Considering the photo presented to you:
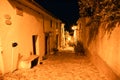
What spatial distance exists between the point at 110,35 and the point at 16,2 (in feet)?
18.0

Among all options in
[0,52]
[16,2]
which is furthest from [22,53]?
[16,2]

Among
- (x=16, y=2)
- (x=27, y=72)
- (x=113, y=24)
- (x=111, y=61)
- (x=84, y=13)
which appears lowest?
(x=27, y=72)

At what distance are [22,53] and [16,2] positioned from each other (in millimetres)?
2976

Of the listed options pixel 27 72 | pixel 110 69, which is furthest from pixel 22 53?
pixel 110 69

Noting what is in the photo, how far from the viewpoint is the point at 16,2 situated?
924cm

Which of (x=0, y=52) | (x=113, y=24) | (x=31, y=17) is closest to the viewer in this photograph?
(x=113, y=24)

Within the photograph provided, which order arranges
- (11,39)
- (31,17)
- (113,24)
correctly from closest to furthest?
1. (113,24)
2. (11,39)
3. (31,17)

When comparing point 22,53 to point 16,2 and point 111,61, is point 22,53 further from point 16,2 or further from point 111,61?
point 111,61

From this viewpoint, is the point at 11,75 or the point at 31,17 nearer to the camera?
the point at 11,75

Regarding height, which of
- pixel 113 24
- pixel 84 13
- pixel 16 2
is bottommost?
pixel 113 24

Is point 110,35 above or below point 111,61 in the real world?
above

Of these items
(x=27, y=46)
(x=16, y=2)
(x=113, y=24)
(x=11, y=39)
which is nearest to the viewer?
(x=113, y=24)

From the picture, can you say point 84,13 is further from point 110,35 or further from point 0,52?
point 0,52

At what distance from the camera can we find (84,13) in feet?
31.7
